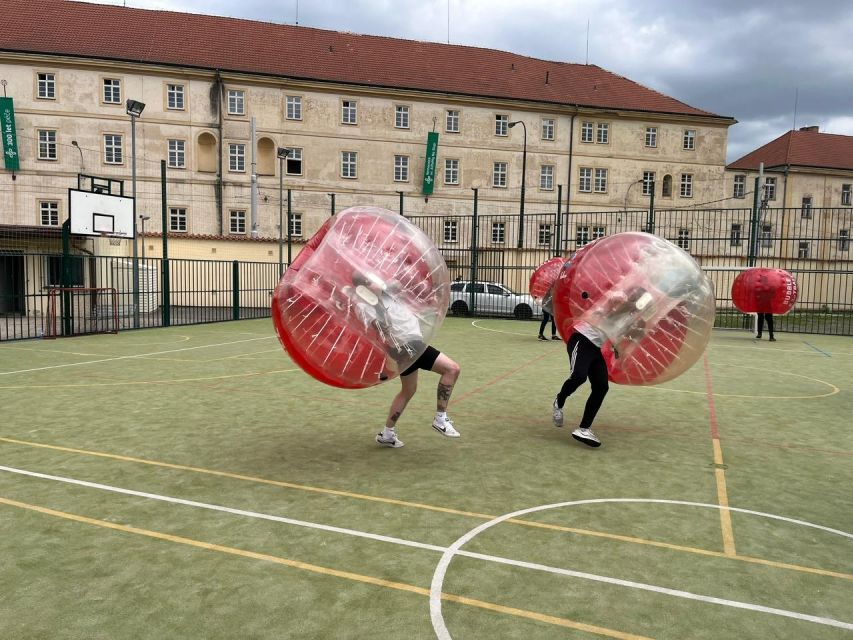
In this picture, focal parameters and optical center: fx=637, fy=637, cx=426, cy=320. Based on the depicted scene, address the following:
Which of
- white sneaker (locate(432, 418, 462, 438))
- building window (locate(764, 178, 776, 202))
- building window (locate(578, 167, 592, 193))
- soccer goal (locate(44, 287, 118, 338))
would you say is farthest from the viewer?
building window (locate(764, 178, 776, 202))

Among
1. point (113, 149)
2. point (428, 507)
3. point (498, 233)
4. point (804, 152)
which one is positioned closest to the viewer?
point (428, 507)

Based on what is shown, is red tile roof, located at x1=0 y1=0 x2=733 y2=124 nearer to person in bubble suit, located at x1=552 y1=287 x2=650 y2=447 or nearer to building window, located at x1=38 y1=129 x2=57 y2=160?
building window, located at x1=38 y1=129 x2=57 y2=160

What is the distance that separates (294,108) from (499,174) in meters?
14.4

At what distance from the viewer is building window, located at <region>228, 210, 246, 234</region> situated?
4038 centimetres

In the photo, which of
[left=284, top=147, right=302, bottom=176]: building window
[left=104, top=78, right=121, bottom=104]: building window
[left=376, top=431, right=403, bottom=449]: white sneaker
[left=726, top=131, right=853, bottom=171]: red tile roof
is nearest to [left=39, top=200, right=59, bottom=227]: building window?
[left=104, top=78, right=121, bottom=104]: building window

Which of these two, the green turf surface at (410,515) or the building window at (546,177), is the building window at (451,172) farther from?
the green turf surface at (410,515)

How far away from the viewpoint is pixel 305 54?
43.3m

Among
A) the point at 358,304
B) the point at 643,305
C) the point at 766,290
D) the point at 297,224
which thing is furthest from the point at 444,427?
the point at 297,224

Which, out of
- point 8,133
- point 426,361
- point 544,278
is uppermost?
point 8,133

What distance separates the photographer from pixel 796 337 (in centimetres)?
1912

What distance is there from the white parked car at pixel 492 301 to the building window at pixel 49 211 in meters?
27.2

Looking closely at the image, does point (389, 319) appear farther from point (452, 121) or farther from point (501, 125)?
point (501, 125)

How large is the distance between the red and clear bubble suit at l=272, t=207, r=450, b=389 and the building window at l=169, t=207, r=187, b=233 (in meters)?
38.1

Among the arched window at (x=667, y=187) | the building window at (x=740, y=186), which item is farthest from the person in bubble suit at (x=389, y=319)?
the building window at (x=740, y=186)
